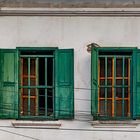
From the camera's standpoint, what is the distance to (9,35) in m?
10.6

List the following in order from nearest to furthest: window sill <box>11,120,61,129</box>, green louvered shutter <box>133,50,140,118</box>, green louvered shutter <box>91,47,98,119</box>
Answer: green louvered shutter <box>91,47,98,119</box> < green louvered shutter <box>133,50,140,118</box> < window sill <box>11,120,61,129</box>

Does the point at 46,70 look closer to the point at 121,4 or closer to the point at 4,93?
the point at 4,93

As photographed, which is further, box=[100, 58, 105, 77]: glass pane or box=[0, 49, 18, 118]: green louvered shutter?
A: box=[100, 58, 105, 77]: glass pane

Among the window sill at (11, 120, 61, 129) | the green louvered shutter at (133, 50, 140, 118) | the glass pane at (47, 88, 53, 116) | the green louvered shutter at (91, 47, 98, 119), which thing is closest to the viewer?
the green louvered shutter at (91, 47, 98, 119)

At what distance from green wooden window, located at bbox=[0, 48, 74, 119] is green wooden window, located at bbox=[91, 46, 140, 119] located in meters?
A: 0.55

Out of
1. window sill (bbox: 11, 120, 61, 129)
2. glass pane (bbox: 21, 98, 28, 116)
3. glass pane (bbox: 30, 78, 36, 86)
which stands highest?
glass pane (bbox: 30, 78, 36, 86)

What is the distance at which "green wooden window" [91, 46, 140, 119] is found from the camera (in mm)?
10398

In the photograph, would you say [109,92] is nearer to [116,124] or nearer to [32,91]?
[116,124]

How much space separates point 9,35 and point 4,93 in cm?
113

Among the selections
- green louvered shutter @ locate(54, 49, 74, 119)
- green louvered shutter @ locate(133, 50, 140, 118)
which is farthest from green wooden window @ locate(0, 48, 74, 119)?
green louvered shutter @ locate(133, 50, 140, 118)

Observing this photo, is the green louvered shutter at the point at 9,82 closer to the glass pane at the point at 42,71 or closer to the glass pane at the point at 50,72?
the glass pane at the point at 42,71

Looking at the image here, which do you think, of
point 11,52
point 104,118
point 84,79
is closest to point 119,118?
point 104,118

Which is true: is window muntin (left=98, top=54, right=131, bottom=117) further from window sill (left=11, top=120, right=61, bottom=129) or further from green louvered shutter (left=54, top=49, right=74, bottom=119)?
window sill (left=11, top=120, right=61, bottom=129)

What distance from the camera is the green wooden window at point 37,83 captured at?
10477mm
